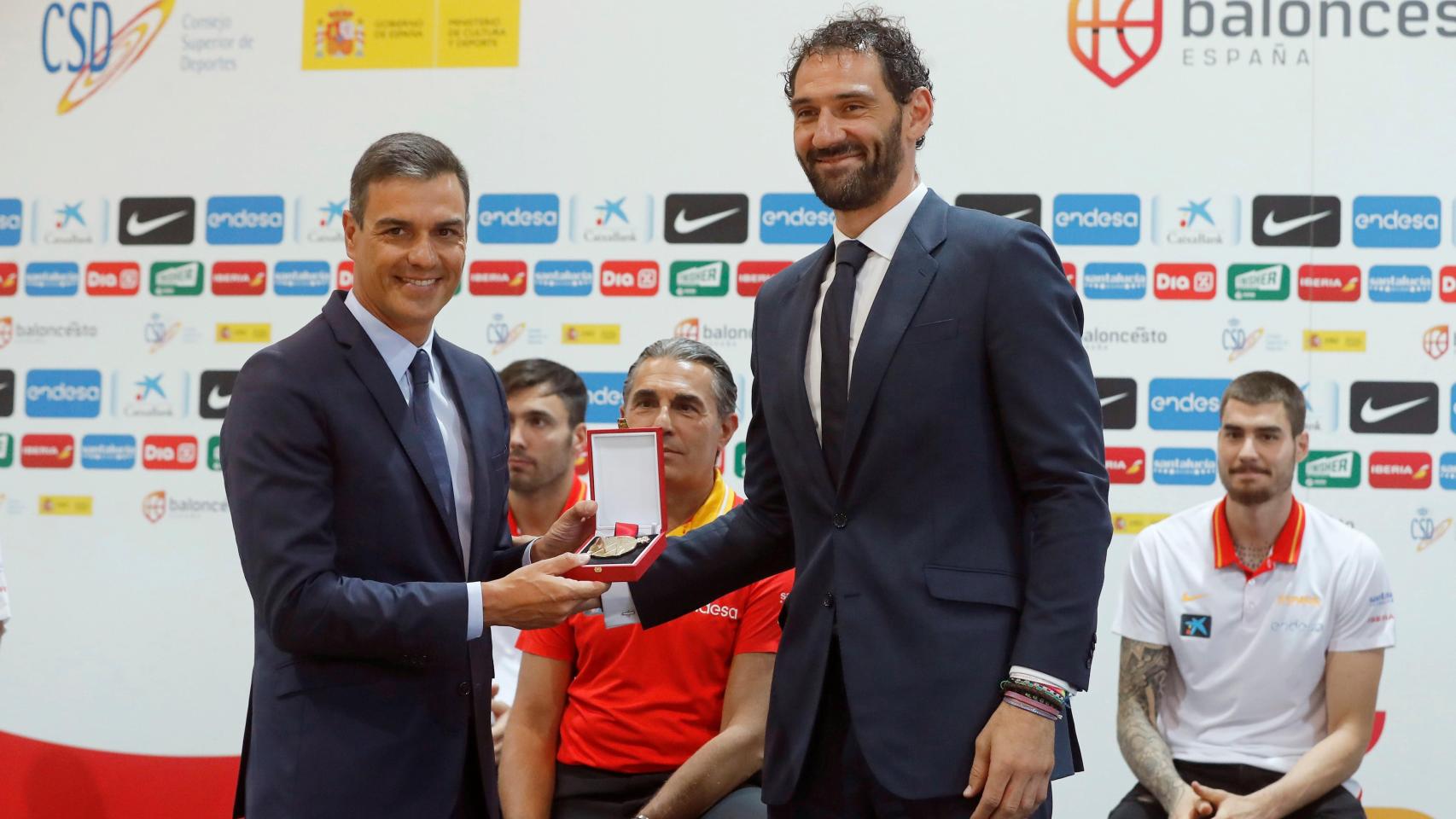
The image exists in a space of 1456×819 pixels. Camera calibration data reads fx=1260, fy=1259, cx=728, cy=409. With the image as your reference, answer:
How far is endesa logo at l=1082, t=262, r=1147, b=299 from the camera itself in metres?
4.21

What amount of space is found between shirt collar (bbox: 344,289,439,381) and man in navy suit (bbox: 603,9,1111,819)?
0.62m

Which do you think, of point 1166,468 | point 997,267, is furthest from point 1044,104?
point 997,267

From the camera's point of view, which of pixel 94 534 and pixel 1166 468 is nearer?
pixel 1166 468

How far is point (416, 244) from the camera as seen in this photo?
2.04 m

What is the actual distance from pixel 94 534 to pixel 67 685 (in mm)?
559

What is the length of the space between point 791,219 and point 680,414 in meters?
1.44

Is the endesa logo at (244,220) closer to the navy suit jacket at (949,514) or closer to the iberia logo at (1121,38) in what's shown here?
the iberia logo at (1121,38)

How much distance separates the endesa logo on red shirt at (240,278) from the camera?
15.1 ft

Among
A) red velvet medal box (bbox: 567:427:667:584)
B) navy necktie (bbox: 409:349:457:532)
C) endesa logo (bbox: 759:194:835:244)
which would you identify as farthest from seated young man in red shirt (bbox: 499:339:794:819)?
endesa logo (bbox: 759:194:835:244)

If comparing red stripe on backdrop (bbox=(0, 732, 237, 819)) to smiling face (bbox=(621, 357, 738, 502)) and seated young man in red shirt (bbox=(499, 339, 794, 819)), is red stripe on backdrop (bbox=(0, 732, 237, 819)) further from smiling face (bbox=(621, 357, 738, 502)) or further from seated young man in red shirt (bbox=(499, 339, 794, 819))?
smiling face (bbox=(621, 357, 738, 502))

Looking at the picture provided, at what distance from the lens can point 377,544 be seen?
1.98 metres

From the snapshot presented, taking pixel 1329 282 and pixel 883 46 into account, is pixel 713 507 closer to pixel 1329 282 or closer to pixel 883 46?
pixel 883 46

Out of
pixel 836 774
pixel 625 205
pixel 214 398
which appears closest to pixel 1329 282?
pixel 625 205

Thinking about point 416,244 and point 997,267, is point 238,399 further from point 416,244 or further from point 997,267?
point 997,267
